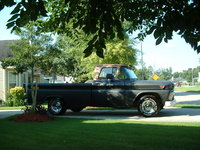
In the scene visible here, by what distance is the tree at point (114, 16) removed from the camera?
4309mm

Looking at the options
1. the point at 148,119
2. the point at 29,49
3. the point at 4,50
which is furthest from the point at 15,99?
the point at 148,119

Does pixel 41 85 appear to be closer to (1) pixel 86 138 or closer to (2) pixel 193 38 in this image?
(1) pixel 86 138

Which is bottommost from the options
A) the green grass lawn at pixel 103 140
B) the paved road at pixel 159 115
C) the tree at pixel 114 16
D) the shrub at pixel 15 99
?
the paved road at pixel 159 115

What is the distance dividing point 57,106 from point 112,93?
8.21ft

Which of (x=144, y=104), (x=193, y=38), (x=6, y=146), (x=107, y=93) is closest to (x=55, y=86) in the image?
(x=107, y=93)

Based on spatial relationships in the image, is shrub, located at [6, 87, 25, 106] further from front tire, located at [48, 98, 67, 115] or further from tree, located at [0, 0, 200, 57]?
tree, located at [0, 0, 200, 57]

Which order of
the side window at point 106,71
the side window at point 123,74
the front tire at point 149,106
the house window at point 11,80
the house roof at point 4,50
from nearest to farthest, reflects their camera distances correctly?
the front tire at point 149,106 < the side window at point 123,74 < the side window at point 106,71 < the house window at point 11,80 < the house roof at point 4,50

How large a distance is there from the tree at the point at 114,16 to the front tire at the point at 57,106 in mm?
5694

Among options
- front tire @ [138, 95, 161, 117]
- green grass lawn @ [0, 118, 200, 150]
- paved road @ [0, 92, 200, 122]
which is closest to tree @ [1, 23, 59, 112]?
paved road @ [0, 92, 200, 122]

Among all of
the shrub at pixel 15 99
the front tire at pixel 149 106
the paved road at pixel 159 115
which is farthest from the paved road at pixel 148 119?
the shrub at pixel 15 99

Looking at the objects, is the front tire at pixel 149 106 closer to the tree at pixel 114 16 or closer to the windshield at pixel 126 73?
the windshield at pixel 126 73

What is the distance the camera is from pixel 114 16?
4363 millimetres

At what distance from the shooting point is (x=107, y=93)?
1148 cm

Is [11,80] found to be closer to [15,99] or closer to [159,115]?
[15,99]
